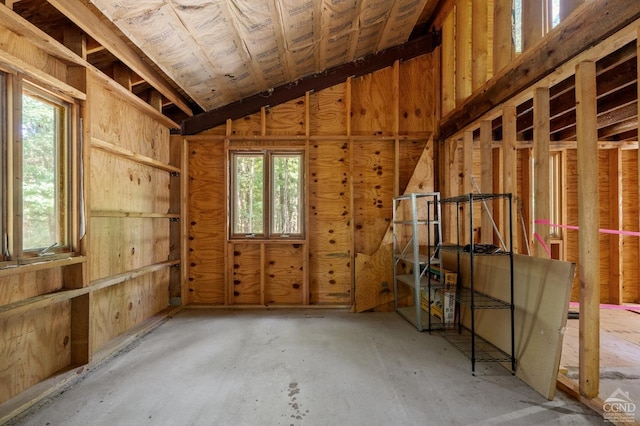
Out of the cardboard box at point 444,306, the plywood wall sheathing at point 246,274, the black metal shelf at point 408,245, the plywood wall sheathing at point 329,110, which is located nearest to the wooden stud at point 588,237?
the cardboard box at point 444,306

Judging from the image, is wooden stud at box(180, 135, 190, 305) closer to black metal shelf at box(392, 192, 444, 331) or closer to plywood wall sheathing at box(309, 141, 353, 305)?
plywood wall sheathing at box(309, 141, 353, 305)

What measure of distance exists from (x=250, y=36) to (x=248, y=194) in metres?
2.01

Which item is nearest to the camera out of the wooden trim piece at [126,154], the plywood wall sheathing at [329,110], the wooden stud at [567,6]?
the wooden stud at [567,6]

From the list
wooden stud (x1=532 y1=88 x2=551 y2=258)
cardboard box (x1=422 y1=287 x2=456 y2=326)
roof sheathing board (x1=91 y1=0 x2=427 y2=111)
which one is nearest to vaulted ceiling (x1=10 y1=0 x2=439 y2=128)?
roof sheathing board (x1=91 y1=0 x2=427 y2=111)

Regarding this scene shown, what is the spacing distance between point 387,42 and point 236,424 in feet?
14.2

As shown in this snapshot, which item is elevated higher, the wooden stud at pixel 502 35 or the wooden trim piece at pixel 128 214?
the wooden stud at pixel 502 35

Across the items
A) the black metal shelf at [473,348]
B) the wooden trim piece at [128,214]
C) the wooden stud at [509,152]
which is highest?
the wooden stud at [509,152]

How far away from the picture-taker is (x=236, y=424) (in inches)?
67.5

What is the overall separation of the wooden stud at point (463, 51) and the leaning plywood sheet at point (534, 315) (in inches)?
84.3

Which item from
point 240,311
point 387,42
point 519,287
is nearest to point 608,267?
point 519,287

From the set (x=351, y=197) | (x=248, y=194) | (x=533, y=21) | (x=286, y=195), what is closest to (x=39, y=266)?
(x=248, y=194)

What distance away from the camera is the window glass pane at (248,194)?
4145 millimetres

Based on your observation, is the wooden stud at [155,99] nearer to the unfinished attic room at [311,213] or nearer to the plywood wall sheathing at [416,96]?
the unfinished attic room at [311,213]

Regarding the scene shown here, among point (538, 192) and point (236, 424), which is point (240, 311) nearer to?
point (236, 424)
